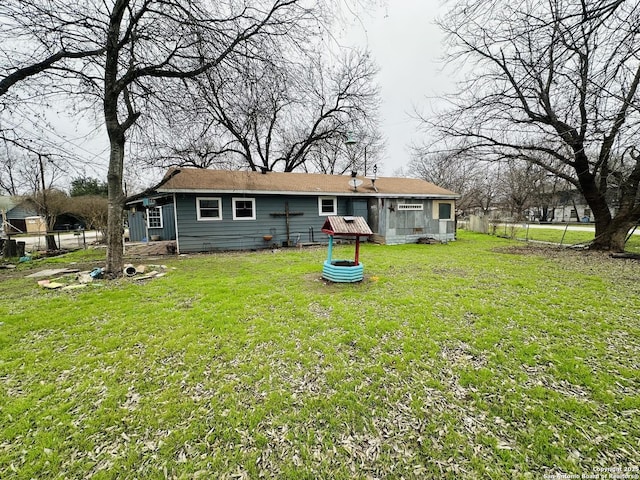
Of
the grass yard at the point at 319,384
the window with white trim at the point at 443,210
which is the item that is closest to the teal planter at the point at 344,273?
the grass yard at the point at 319,384

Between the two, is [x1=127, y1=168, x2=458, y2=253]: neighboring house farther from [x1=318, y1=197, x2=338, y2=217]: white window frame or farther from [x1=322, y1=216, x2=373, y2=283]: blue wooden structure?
[x1=322, y1=216, x2=373, y2=283]: blue wooden structure

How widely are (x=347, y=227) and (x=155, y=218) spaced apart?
40.2 feet

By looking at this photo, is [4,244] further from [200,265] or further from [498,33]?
[498,33]

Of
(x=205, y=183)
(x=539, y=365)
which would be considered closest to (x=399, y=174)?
(x=205, y=183)

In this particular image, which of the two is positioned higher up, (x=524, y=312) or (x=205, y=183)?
(x=205, y=183)

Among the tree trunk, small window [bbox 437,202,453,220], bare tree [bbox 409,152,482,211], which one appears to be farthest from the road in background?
bare tree [bbox 409,152,482,211]

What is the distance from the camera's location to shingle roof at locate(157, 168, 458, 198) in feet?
35.4

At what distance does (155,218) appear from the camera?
14.1 m

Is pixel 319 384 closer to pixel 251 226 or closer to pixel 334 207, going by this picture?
pixel 251 226

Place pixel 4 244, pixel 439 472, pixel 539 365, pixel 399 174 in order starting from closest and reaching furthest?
pixel 439 472
pixel 539 365
pixel 4 244
pixel 399 174

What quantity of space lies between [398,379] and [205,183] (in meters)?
10.8

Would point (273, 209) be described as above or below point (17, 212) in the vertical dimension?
below

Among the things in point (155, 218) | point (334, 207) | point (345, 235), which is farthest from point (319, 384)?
point (155, 218)

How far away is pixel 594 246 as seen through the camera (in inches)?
412
